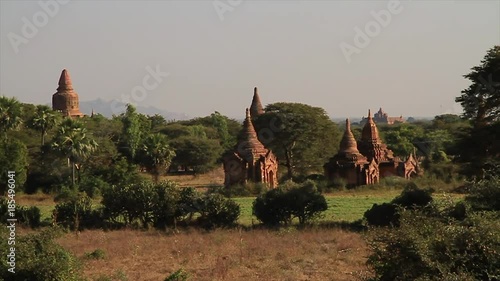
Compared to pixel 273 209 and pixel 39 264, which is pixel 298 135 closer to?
pixel 273 209

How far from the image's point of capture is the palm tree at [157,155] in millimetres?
39156

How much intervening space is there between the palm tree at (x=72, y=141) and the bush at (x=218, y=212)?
13988 mm

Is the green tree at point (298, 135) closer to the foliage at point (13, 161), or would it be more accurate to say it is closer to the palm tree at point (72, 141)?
the palm tree at point (72, 141)

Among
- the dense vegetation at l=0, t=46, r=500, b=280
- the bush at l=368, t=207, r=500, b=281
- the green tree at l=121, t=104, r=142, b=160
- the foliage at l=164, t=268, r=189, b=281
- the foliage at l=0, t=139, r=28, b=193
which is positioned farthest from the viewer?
the green tree at l=121, t=104, r=142, b=160

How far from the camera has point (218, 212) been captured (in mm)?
21781

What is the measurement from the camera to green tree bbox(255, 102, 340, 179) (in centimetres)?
4569

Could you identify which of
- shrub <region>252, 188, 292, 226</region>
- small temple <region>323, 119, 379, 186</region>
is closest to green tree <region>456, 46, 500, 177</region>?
shrub <region>252, 188, 292, 226</region>

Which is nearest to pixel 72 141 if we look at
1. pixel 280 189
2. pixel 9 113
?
pixel 9 113

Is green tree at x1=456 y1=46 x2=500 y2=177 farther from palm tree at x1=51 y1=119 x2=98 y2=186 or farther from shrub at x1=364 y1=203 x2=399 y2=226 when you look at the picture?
palm tree at x1=51 y1=119 x2=98 y2=186

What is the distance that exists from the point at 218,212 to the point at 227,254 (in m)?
5.12

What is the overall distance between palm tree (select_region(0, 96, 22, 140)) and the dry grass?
18388 millimetres

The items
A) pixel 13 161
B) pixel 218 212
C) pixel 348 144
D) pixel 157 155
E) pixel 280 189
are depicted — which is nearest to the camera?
pixel 218 212

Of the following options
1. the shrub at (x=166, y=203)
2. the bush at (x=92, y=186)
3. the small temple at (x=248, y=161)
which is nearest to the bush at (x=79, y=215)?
the shrub at (x=166, y=203)

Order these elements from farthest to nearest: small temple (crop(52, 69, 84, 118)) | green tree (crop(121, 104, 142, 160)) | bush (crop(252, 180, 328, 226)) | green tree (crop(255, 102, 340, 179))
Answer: small temple (crop(52, 69, 84, 118)), green tree (crop(121, 104, 142, 160)), green tree (crop(255, 102, 340, 179)), bush (crop(252, 180, 328, 226))
